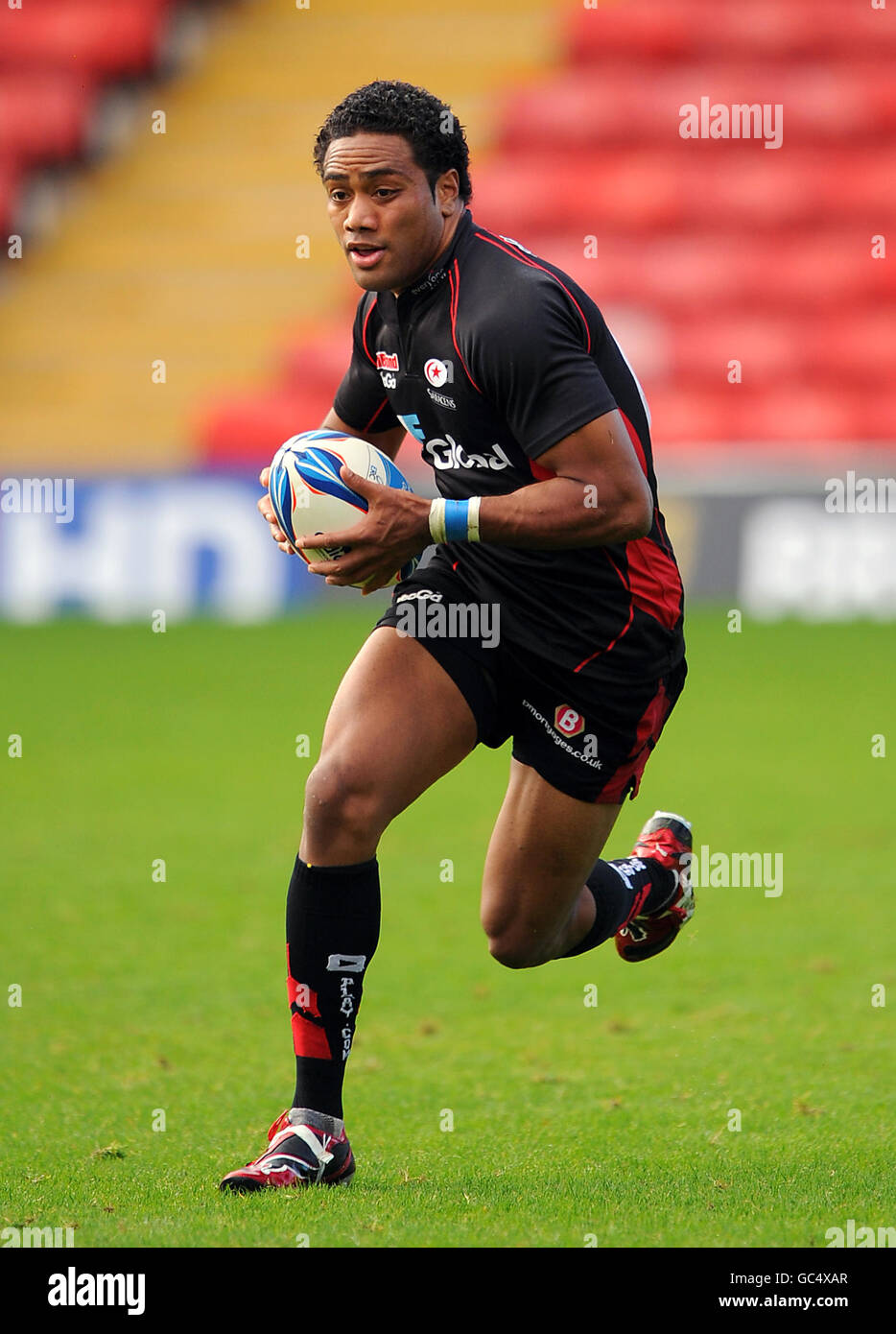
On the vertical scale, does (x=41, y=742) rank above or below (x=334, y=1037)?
above

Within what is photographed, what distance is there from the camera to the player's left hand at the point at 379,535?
→ 423cm

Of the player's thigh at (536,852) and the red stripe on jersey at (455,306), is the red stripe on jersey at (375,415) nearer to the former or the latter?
the red stripe on jersey at (455,306)

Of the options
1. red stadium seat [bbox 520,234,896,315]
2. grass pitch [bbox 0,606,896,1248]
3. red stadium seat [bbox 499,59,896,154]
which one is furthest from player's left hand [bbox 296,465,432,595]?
red stadium seat [bbox 499,59,896,154]

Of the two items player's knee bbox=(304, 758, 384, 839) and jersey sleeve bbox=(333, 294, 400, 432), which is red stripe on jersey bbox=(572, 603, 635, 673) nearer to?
player's knee bbox=(304, 758, 384, 839)

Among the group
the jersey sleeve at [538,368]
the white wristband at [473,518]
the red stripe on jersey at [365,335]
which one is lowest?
the white wristband at [473,518]

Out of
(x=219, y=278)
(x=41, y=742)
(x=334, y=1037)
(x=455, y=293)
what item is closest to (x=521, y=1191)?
(x=334, y=1037)

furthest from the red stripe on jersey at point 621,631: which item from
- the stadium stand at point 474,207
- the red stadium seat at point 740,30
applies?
the red stadium seat at point 740,30

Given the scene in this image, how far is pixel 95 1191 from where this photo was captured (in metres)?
4.18

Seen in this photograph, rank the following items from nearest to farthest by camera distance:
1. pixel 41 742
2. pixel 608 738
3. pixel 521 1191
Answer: pixel 521 1191 → pixel 608 738 → pixel 41 742

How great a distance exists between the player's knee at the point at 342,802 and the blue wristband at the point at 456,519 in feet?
1.93

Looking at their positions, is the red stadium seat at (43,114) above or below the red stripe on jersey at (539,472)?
above

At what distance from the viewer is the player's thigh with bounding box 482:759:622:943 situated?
4.75 meters

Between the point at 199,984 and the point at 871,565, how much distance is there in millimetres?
10333
